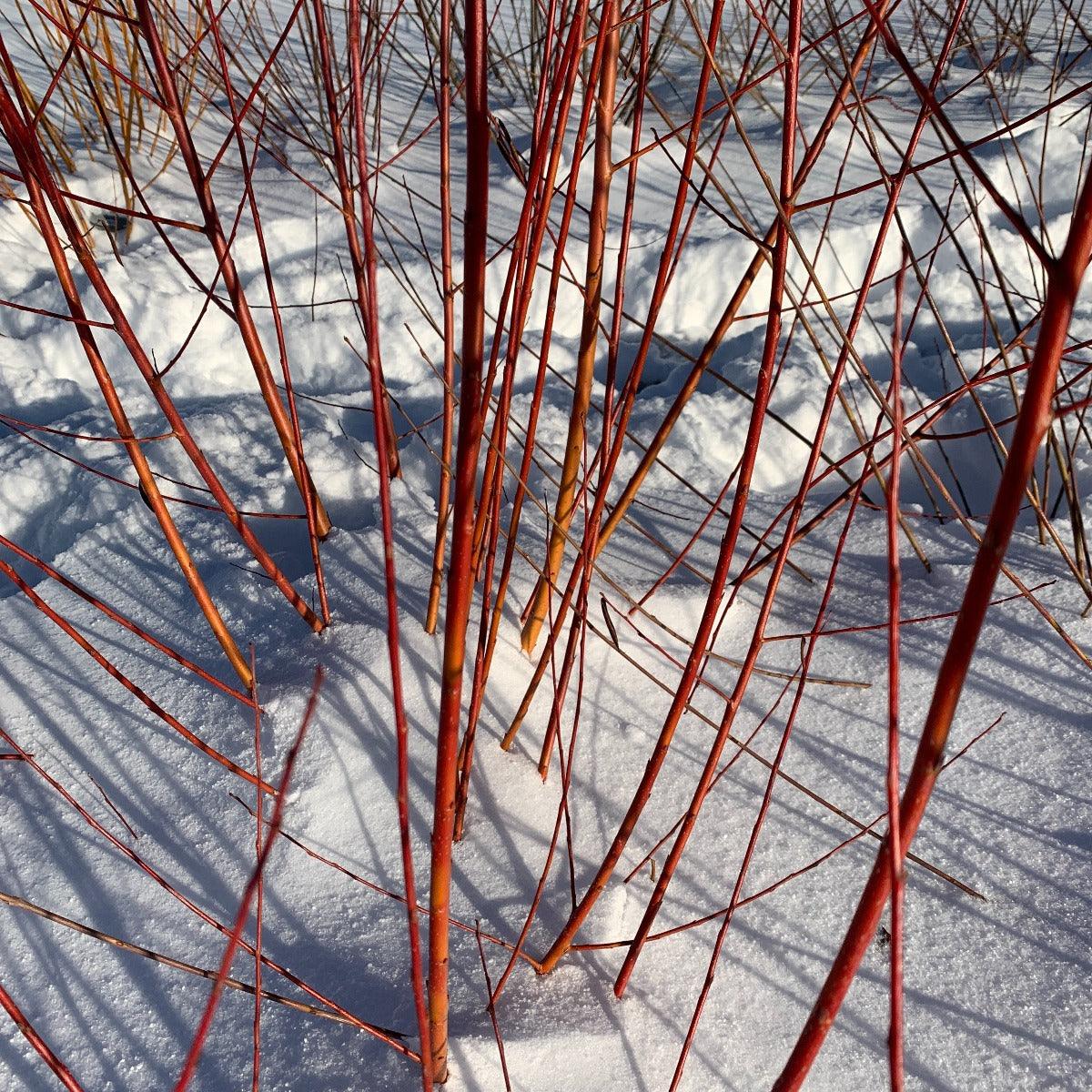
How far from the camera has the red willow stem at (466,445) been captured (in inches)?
14.7

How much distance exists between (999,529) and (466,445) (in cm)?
22

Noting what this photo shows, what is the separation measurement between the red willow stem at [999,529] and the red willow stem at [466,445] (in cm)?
19

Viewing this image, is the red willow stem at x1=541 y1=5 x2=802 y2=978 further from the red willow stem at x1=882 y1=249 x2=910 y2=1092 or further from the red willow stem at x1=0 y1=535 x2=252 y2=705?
the red willow stem at x1=0 y1=535 x2=252 y2=705

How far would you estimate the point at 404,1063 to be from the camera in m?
0.74

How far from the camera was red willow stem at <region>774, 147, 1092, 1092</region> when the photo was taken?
0.91 feet

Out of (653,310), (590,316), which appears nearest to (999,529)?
(653,310)

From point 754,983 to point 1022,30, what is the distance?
308 centimetres

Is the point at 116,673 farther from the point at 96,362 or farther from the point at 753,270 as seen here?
the point at 753,270

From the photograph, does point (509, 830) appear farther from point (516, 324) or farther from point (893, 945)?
point (893, 945)

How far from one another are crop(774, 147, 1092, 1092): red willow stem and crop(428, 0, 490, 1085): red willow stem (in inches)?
7.5

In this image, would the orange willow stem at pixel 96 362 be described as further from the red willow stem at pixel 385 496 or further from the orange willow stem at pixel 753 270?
the orange willow stem at pixel 753 270

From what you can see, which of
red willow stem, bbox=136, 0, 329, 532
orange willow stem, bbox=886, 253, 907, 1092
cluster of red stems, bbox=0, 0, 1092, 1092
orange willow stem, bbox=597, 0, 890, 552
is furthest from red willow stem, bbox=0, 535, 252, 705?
orange willow stem, bbox=886, 253, 907, 1092

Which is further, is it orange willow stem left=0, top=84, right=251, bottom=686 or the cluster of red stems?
orange willow stem left=0, top=84, right=251, bottom=686

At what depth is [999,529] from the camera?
0.96 feet
